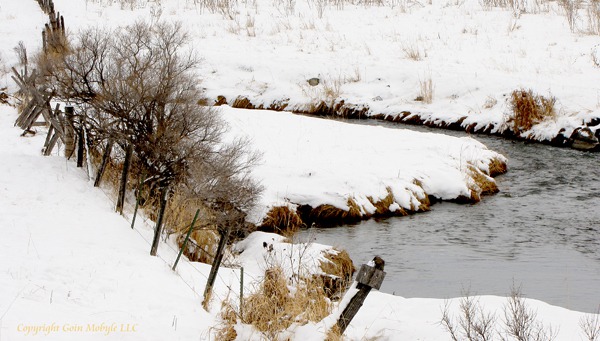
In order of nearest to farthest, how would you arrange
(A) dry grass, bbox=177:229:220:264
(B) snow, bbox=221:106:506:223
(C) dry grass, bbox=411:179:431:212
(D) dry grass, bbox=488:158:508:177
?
(A) dry grass, bbox=177:229:220:264, (B) snow, bbox=221:106:506:223, (C) dry grass, bbox=411:179:431:212, (D) dry grass, bbox=488:158:508:177

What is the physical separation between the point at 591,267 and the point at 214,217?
15.8ft

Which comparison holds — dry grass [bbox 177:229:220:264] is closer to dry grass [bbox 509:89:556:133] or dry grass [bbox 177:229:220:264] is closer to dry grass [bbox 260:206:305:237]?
dry grass [bbox 260:206:305:237]

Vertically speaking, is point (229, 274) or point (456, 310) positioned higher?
point (456, 310)

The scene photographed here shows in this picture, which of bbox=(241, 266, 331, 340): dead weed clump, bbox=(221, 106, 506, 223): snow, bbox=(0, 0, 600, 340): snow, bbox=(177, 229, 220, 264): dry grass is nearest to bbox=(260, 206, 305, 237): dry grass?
bbox=(221, 106, 506, 223): snow

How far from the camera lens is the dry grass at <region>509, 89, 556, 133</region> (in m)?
17.5

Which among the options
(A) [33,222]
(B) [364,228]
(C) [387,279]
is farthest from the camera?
(B) [364,228]

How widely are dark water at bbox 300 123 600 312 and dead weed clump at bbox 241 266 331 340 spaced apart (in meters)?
2.35

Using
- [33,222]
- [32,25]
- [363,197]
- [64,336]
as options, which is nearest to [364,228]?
[363,197]

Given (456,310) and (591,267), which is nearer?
(456,310)

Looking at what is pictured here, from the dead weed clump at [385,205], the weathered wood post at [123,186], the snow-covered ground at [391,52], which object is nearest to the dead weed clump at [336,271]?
the weathered wood post at [123,186]

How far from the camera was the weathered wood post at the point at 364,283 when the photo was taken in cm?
533

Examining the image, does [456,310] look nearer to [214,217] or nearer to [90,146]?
[214,217]

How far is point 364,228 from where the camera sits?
1151cm

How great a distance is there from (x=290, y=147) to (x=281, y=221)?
3.33 m
